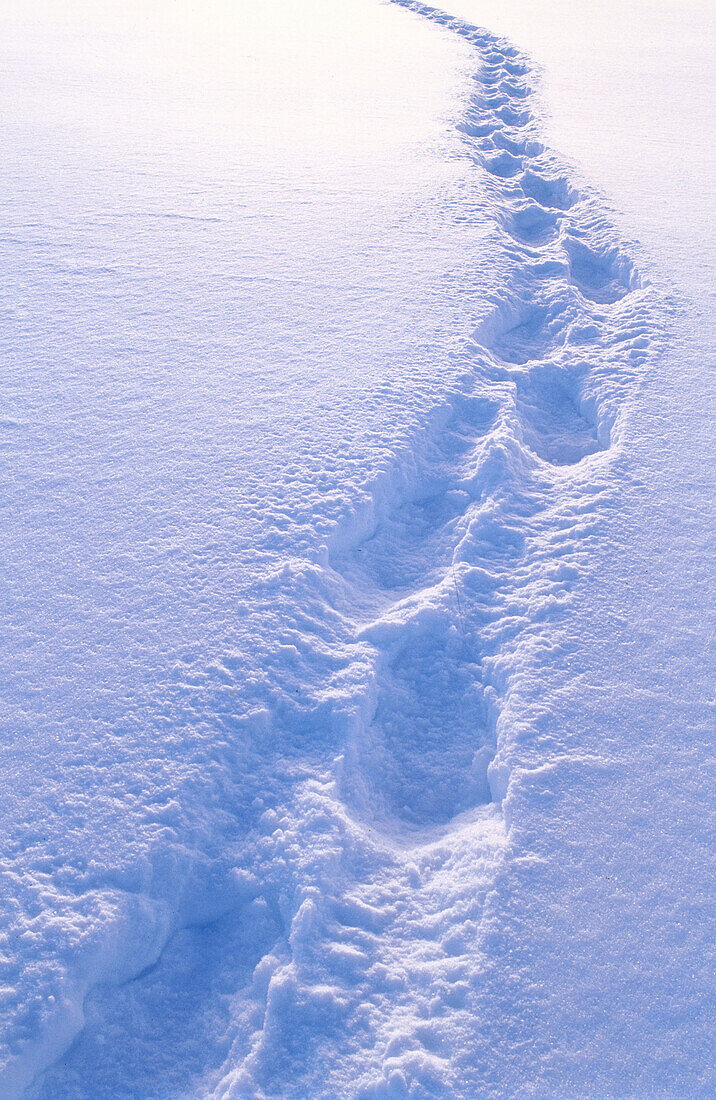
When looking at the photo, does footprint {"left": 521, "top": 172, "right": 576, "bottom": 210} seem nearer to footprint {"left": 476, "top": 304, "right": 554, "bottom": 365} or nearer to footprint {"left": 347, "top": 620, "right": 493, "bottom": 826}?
footprint {"left": 476, "top": 304, "right": 554, "bottom": 365}

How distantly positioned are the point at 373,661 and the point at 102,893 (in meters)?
0.75

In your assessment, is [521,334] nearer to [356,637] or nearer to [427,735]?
[356,637]

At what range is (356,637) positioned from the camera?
1.79m

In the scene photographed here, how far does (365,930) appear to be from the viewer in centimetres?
135

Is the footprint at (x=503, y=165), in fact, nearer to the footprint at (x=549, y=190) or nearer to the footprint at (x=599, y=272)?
the footprint at (x=549, y=190)

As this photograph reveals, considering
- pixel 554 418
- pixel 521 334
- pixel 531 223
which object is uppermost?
pixel 531 223

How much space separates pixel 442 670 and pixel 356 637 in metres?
0.23

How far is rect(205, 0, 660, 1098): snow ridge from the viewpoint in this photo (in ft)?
4.03

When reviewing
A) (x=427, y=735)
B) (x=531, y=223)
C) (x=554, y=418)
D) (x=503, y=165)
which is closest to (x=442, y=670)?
(x=427, y=735)

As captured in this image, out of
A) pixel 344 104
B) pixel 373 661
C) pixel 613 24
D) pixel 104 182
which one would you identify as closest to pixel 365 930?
pixel 373 661

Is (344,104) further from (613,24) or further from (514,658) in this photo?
(514,658)

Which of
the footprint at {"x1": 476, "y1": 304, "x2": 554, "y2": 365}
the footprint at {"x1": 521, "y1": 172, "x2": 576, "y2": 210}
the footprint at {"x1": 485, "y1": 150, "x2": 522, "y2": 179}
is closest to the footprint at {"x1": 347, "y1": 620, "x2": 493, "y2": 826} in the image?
the footprint at {"x1": 476, "y1": 304, "x2": 554, "y2": 365}

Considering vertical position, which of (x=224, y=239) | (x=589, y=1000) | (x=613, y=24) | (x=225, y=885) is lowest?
(x=225, y=885)

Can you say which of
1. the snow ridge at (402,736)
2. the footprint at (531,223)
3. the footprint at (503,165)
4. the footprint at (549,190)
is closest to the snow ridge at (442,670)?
the snow ridge at (402,736)
